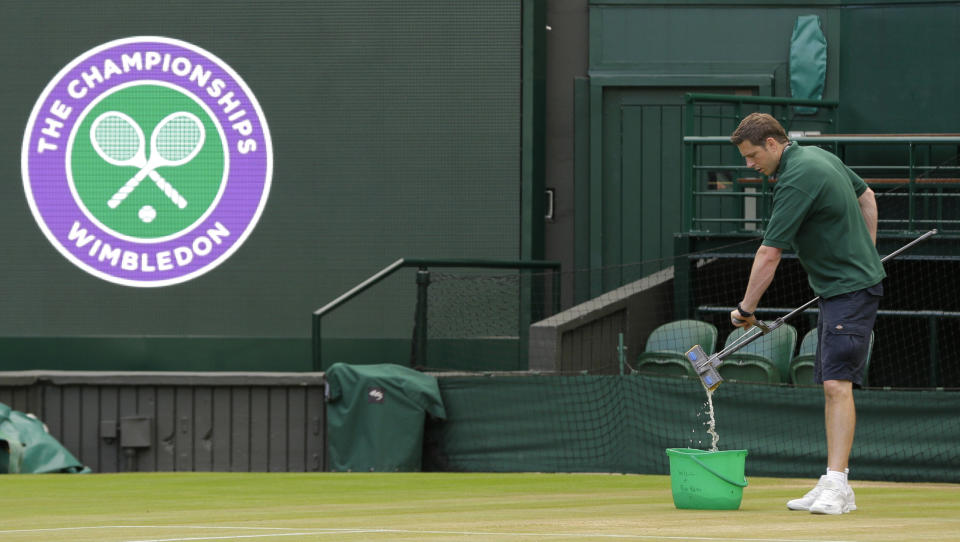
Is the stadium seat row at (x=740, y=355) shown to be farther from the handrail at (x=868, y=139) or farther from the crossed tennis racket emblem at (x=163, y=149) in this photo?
the crossed tennis racket emblem at (x=163, y=149)

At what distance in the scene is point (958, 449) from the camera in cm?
1009

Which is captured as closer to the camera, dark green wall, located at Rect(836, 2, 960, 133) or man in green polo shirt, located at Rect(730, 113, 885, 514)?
man in green polo shirt, located at Rect(730, 113, 885, 514)

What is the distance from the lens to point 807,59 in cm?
1403

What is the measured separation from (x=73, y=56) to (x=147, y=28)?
2.44 ft

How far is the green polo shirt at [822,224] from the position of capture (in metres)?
6.33

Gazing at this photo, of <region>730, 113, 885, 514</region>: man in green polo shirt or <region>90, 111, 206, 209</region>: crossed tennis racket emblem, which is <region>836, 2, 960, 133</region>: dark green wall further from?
<region>730, 113, 885, 514</region>: man in green polo shirt

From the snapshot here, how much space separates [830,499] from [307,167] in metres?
8.27

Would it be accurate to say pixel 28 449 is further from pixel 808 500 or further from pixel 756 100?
pixel 808 500

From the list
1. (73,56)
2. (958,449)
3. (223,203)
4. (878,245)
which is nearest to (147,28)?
(73,56)

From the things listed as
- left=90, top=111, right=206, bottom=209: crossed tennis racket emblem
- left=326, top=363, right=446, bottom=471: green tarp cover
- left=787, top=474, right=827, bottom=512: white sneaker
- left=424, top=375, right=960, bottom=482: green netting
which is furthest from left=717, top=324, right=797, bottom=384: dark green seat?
left=90, top=111, right=206, bottom=209: crossed tennis racket emblem

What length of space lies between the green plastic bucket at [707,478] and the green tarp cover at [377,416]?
475 cm

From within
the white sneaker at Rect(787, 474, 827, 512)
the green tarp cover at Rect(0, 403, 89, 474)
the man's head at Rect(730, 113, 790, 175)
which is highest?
the man's head at Rect(730, 113, 790, 175)

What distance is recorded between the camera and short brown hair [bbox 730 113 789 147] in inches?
252

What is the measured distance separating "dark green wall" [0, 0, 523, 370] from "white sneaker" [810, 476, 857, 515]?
7.24m
